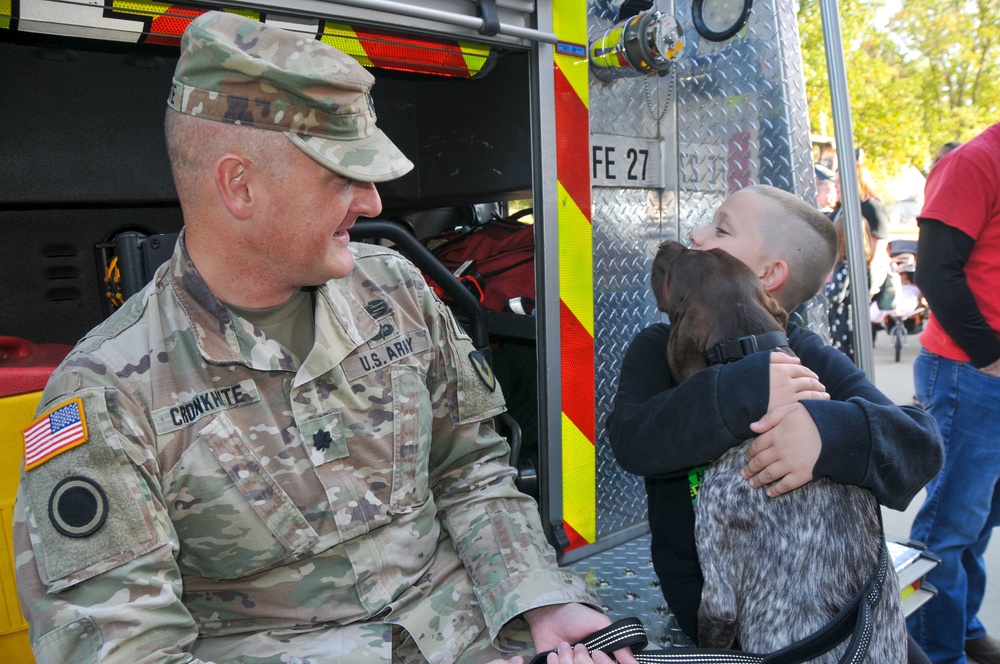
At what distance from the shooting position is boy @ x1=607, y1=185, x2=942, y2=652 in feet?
4.91

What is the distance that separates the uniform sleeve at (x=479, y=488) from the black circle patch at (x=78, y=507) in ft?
2.32

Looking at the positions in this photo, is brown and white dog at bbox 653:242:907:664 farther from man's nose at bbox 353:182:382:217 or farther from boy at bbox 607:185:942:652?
man's nose at bbox 353:182:382:217

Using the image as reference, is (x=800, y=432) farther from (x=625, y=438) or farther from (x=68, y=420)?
(x=68, y=420)

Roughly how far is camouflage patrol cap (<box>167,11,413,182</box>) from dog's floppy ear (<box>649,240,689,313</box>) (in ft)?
2.48

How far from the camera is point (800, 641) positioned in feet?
4.77

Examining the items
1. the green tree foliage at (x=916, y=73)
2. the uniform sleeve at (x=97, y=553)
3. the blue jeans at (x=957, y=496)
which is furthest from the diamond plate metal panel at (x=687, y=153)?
the green tree foliage at (x=916, y=73)

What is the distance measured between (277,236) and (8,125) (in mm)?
1796

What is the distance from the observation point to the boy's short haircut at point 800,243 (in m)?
1.93

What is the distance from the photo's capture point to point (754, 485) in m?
1.53

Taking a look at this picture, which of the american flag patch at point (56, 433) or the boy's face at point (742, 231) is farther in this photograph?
the boy's face at point (742, 231)

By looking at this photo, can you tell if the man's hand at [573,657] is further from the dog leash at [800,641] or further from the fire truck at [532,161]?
the fire truck at [532,161]

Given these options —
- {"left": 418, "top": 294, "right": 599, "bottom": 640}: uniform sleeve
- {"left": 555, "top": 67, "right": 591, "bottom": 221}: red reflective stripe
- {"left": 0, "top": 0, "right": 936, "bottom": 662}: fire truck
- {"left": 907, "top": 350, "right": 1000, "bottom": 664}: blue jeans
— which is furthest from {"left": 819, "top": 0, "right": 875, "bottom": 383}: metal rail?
{"left": 418, "top": 294, "right": 599, "bottom": 640}: uniform sleeve

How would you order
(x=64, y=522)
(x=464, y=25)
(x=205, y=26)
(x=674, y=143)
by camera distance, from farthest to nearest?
1. (x=674, y=143)
2. (x=464, y=25)
3. (x=205, y=26)
4. (x=64, y=522)

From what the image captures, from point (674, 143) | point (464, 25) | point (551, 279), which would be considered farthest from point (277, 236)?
point (674, 143)
